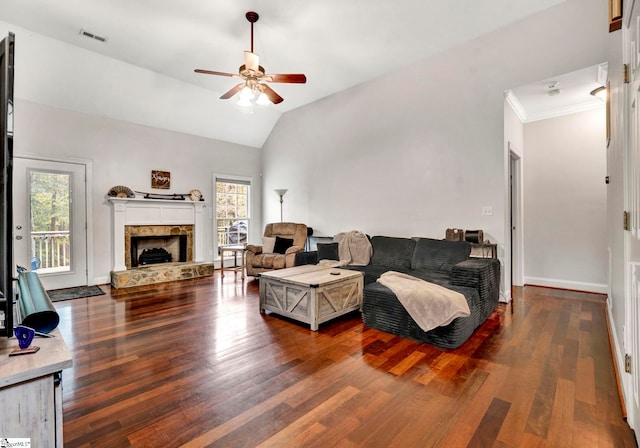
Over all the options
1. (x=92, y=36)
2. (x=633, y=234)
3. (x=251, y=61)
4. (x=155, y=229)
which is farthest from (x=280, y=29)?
(x=155, y=229)

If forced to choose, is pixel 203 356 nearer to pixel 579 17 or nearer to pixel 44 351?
pixel 44 351

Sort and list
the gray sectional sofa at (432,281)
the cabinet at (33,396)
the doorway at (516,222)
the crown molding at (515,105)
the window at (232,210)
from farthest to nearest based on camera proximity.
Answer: the window at (232,210)
the doorway at (516,222)
the crown molding at (515,105)
the gray sectional sofa at (432,281)
the cabinet at (33,396)

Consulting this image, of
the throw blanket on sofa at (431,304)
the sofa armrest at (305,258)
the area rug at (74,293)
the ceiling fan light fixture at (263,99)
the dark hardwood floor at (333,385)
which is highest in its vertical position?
the ceiling fan light fixture at (263,99)

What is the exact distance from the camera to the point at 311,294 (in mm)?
3152

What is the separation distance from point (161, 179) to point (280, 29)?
3.70 meters

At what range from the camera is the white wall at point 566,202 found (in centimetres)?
444

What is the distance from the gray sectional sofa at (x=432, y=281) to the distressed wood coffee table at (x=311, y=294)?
322 millimetres

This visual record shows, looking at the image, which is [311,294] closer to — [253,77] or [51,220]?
[253,77]

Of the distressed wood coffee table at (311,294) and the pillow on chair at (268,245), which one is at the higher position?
the pillow on chair at (268,245)

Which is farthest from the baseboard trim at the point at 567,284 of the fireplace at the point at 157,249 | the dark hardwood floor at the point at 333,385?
the fireplace at the point at 157,249

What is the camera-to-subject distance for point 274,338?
2.94m

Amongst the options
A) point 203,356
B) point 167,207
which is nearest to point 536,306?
point 203,356

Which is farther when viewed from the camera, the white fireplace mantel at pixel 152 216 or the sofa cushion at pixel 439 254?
the white fireplace mantel at pixel 152 216

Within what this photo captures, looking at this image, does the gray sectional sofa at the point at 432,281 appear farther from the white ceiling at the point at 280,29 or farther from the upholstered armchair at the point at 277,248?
the white ceiling at the point at 280,29
